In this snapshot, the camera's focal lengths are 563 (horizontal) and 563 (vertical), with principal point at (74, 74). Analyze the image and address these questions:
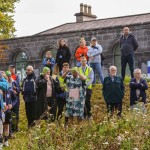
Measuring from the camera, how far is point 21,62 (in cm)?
3012

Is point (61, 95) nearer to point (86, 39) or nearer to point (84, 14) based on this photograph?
point (86, 39)

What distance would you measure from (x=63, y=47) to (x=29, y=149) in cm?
1073

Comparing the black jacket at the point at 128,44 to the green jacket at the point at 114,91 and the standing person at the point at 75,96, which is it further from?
the standing person at the point at 75,96

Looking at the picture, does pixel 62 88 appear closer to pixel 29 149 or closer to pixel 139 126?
pixel 139 126

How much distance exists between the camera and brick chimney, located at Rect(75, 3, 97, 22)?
138 ft

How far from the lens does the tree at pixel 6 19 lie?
44.3m

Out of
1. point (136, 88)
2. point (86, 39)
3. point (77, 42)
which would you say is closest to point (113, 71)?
point (136, 88)

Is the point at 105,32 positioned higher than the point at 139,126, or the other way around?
the point at 105,32

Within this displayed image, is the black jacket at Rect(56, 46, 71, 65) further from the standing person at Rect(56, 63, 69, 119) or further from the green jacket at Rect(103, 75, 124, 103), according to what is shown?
the green jacket at Rect(103, 75, 124, 103)

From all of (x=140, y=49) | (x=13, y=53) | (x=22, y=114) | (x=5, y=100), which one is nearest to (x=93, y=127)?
(x=5, y=100)

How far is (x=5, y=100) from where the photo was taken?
1426 centimetres

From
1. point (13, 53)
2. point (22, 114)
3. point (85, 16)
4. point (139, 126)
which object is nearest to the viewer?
point (139, 126)

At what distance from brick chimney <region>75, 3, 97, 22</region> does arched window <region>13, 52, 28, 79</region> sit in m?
12.4

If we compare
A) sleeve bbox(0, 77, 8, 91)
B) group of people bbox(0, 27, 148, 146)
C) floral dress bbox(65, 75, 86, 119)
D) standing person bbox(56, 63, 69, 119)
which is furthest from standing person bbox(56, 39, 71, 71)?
sleeve bbox(0, 77, 8, 91)
